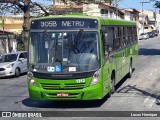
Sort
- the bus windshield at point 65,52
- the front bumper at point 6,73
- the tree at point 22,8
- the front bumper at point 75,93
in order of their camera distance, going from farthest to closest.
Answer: the tree at point 22,8
the front bumper at point 6,73
the bus windshield at point 65,52
the front bumper at point 75,93

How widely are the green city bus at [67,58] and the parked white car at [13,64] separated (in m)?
10.4

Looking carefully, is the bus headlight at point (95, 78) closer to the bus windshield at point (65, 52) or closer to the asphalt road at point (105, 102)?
the bus windshield at point (65, 52)

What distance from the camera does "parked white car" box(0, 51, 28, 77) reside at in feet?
71.6

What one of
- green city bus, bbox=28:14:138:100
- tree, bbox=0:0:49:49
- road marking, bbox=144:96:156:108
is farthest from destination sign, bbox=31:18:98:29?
tree, bbox=0:0:49:49

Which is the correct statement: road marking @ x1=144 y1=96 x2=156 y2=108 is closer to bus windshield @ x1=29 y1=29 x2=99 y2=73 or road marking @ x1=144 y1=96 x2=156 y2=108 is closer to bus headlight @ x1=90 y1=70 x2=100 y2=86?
bus headlight @ x1=90 y1=70 x2=100 y2=86

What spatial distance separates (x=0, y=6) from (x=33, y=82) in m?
21.7

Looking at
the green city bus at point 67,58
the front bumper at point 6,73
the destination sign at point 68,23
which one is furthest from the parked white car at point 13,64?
the destination sign at point 68,23

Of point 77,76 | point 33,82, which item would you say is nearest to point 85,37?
point 77,76

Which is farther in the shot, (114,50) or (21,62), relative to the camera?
(21,62)

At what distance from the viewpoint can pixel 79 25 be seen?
1155cm

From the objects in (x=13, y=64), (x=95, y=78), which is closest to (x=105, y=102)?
(x=95, y=78)

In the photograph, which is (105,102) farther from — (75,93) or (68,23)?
(68,23)

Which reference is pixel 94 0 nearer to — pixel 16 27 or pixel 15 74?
pixel 15 74

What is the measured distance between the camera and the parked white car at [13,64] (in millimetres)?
21812
